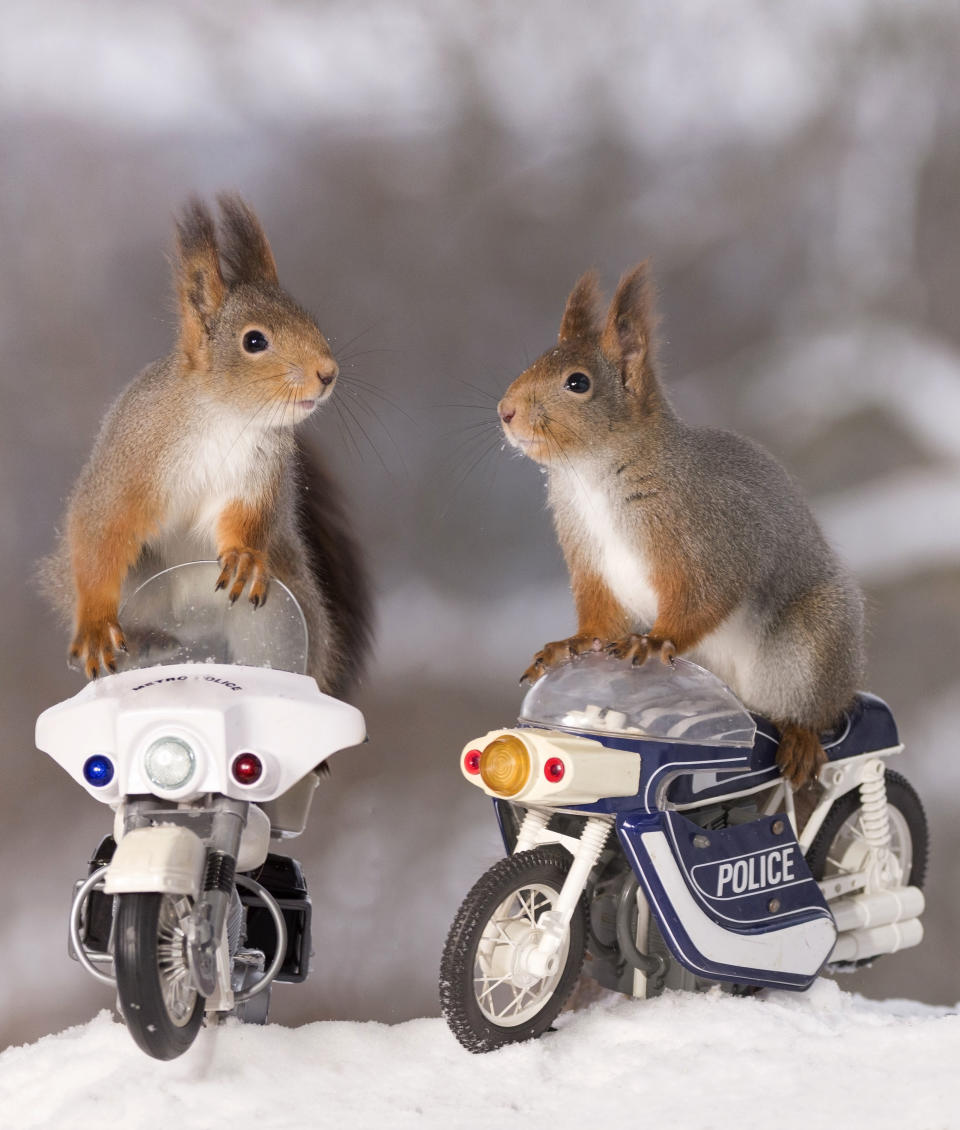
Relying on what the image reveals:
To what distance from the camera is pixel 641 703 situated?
169cm

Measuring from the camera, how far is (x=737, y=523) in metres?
1.89

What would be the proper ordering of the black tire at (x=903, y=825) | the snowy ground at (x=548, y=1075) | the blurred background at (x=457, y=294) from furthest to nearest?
the blurred background at (x=457, y=294) < the black tire at (x=903, y=825) < the snowy ground at (x=548, y=1075)

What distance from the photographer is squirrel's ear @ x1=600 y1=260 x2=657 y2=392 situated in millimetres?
1835

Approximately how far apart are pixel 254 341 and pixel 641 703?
2.33ft

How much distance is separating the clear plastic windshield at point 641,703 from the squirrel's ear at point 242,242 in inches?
27.3

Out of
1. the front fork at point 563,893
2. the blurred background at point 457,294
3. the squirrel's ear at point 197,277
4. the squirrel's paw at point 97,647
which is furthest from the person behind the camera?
the blurred background at point 457,294

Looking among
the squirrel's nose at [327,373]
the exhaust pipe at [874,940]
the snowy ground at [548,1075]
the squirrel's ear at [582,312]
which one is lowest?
the snowy ground at [548,1075]

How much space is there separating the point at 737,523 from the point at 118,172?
1316 mm

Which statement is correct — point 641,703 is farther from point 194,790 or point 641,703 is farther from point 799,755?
point 194,790

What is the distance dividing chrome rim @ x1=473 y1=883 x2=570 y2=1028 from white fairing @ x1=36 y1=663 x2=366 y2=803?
287 mm

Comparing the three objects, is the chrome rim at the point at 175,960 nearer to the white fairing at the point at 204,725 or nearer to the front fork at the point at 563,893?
the white fairing at the point at 204,725

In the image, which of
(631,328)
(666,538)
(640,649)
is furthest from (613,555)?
(631,328)

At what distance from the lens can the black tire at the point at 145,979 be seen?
1.31 metres

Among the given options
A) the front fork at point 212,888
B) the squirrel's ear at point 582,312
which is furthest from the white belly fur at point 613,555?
the front fork at point 212,888
